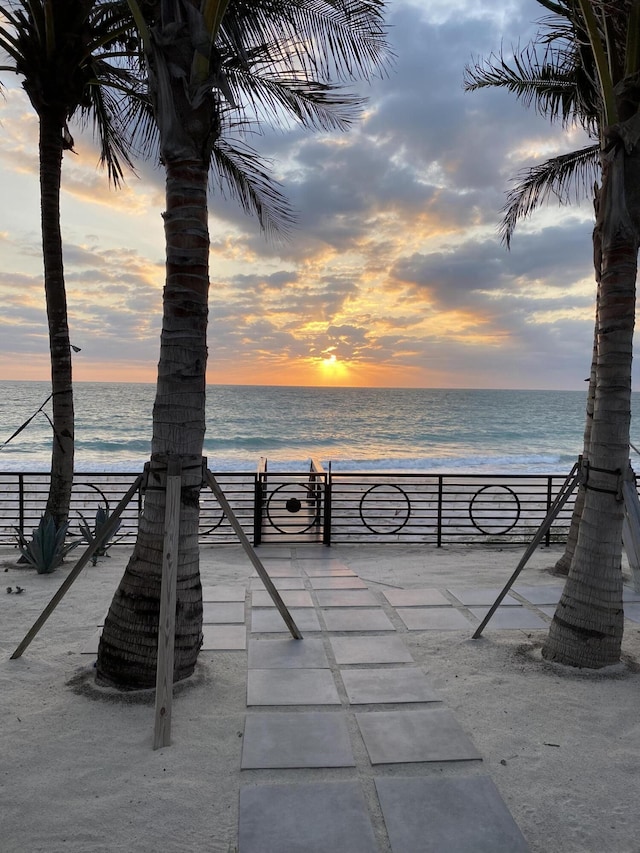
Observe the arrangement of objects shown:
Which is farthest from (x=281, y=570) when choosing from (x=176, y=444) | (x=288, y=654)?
(x=176, y=444)

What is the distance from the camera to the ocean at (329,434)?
27922mm

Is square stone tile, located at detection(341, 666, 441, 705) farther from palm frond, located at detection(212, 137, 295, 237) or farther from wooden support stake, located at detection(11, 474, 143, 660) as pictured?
palm frond, located at detection(212, 137, 295, 237)

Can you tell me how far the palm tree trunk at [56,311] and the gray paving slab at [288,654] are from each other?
3.59 metres

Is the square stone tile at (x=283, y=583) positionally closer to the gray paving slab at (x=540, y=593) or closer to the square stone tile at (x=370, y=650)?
the square stone tile at (x=370, y=650)

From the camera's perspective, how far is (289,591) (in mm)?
5551

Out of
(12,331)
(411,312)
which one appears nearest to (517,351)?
(411,312)

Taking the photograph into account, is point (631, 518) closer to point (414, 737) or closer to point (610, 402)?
point (610, 402)

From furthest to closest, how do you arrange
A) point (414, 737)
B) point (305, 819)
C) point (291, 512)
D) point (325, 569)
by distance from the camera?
point (291, 512), point (325, 569), point (414, 737), point (305, 819)

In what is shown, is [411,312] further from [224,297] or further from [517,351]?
[224,297]

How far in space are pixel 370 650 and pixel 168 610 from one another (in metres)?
1.74

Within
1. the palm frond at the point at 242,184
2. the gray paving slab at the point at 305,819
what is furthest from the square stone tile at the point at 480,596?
the palm frond at the point at 242,184

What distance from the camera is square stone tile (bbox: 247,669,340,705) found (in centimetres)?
336

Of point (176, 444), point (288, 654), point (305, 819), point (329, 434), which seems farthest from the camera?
point (329, 434)

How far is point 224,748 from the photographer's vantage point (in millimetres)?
2836
